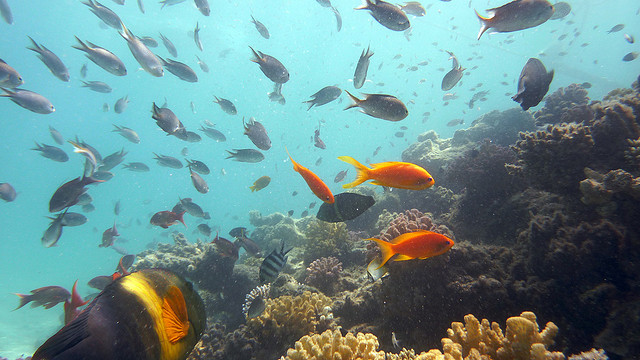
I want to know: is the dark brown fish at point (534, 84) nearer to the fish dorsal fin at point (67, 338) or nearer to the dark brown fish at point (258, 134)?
the fish dorsal fin at point (67, 338)

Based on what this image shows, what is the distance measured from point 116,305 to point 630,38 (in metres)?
20.5

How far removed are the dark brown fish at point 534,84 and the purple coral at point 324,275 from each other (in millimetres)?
4570

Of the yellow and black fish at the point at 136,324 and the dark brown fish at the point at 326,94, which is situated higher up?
the dark brown fish at the point at 326,94

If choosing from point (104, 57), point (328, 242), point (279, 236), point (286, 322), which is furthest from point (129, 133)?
point (286, 322)

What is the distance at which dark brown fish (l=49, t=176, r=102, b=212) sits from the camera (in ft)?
17.9

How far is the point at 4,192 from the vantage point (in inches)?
324

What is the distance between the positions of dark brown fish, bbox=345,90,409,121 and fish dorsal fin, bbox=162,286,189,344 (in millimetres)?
3611

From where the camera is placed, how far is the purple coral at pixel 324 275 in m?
5.39

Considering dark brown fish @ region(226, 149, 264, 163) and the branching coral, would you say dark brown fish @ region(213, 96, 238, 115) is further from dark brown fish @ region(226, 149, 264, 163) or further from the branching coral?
the branching coral

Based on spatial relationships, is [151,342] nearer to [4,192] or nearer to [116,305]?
[116,305]

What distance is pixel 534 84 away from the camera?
346 centimetres

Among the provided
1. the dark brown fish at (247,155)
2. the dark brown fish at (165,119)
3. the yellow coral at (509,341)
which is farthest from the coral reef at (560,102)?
the dark brown fish at (165,119)

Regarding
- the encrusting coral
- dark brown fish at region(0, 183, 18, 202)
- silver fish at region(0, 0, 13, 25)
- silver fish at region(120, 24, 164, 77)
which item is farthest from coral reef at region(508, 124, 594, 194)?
silver fish at region(0, 0, 13, 25)

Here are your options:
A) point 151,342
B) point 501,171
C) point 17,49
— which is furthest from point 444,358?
point 17,49
